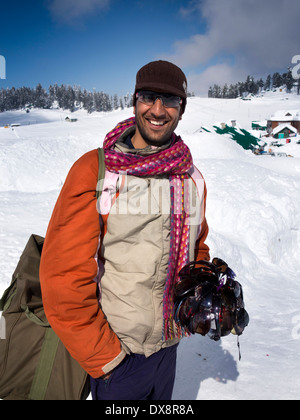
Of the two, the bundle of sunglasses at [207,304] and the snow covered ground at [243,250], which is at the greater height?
the bundle of sunglasses at [207,304]

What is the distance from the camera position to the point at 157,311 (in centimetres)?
179

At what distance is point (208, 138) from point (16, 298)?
725 inches

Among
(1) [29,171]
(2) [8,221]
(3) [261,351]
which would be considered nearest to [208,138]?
(1) [29,171]

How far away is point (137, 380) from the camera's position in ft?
5.81

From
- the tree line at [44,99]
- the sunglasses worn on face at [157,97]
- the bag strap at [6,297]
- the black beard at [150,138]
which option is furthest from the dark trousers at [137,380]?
the tree line at [44,99]

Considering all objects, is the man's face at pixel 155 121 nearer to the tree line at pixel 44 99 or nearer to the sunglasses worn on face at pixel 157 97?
the sunglasses worn on face at pixel 157 97

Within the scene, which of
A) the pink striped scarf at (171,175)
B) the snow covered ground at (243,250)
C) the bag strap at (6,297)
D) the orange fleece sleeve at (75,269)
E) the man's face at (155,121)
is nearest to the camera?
the orange fleece sleeve at (75,269)

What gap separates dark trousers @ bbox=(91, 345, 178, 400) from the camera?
171 cm

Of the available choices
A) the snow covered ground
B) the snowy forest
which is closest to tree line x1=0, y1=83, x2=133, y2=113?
the snowy forest

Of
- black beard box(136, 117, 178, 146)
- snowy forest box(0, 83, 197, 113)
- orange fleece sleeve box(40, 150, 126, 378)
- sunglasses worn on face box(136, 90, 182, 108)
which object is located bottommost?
orange fleece sleeve box(40, 150, 126, 378)

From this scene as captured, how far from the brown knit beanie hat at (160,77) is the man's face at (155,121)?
9 centimetres

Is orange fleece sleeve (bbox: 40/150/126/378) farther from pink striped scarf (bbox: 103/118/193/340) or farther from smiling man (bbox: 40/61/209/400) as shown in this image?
pink striped scarf (bbox: 103/118/193/340)

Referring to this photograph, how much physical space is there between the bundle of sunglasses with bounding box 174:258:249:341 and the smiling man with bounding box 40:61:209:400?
0.30 feet

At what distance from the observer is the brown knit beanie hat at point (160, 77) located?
5.71ft
